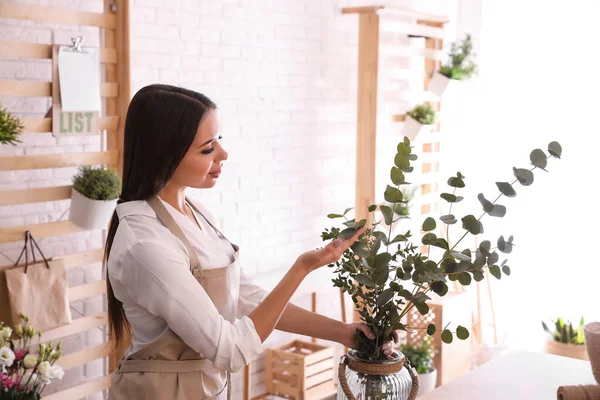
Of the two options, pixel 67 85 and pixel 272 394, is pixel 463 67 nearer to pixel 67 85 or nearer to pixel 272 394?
pixel 272 394

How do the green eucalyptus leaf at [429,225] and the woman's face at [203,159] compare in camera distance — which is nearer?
the green eucalyptus leaf at [429,225]

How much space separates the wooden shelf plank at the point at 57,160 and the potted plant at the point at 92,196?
0.05 meters

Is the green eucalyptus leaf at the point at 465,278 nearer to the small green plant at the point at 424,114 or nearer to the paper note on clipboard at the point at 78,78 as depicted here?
the paper note on clipboard at the point at 78,78

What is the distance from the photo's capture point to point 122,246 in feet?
5.44

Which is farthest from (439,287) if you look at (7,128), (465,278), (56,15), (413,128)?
(413,128)

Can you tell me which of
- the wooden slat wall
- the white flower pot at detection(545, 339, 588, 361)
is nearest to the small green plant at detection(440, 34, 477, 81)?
the white flower pot at detection(545, 339, 588, 361)

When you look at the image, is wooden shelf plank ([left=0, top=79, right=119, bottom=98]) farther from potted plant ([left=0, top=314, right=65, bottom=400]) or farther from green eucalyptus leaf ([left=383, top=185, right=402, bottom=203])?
green eucalyptus leaf ([left=383, top=185, right=402, bottom=203])

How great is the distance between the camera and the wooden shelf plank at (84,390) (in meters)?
2.92

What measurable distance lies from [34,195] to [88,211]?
201mm

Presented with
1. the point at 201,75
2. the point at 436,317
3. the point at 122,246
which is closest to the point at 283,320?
the point at 122,246

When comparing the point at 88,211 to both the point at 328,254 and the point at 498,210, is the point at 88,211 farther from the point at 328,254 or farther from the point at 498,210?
the point at 498,210

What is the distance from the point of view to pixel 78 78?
2818 millimetres

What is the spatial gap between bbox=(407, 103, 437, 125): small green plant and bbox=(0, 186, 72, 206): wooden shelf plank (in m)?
2.66

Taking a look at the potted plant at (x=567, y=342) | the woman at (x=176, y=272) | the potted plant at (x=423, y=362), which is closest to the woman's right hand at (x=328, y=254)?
the woman at (x=176, y=272)
